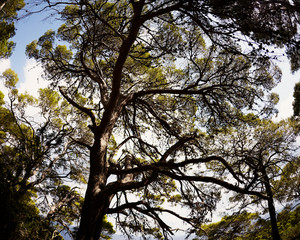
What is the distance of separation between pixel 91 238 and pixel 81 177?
6787 mm

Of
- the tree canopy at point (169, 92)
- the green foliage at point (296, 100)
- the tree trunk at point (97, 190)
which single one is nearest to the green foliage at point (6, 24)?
the tree canopy at point (169, 92)

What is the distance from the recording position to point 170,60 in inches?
218

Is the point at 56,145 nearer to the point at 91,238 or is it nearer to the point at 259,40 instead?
the point at 91,238

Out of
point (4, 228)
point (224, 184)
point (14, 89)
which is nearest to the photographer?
point (4, 228)

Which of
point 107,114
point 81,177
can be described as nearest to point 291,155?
point 107,114

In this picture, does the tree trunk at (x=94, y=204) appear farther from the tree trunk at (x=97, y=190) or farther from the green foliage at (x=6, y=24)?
the green foliage at (x=6, y=24)

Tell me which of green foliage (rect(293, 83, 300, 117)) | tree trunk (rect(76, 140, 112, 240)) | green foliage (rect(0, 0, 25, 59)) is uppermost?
green foliage (rect(0, 0, 25, 59))

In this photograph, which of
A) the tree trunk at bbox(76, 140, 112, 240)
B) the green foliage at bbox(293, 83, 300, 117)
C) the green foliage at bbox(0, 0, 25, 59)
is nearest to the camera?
the tree trunk at bbox(76, 140, 112, 240)

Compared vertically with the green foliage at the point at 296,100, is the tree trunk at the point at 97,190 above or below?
below

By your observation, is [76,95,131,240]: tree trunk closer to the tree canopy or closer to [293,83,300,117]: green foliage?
the tree canopy

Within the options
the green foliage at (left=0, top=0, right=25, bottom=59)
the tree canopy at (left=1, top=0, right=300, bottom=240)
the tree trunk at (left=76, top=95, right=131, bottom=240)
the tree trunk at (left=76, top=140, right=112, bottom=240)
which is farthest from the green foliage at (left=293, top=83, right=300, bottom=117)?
the green foliage at (left=0, top=0, right=25, bottom=59)

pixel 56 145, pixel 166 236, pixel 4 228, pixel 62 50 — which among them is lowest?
pixel 166 236

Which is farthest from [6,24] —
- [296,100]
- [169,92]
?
[296,100]

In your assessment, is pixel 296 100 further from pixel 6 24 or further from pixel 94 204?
pixel 6 24
